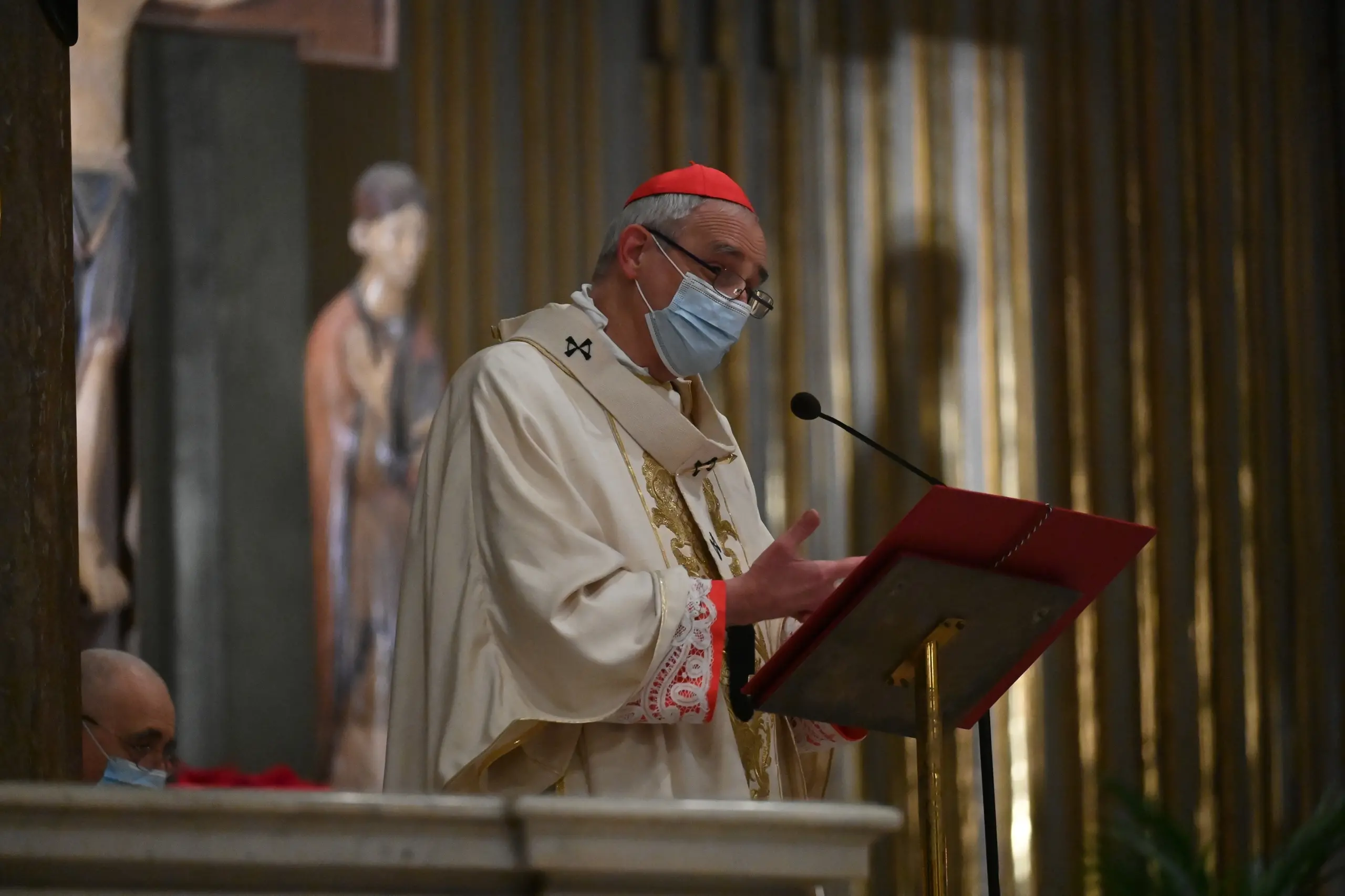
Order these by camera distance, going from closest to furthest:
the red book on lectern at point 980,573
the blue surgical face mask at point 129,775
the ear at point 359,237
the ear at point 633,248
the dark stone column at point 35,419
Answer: the dark stone column at point 35,419, the red book on lectern at point 980,573, the ear at point 633,248, the blue surgical face mask at point 129,775, the ear at point 359,237

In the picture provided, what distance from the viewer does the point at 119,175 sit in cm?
519

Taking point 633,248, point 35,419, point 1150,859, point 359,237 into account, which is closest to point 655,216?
point 633,248

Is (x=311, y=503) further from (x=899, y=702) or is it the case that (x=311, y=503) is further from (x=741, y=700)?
(x=899, y=702)

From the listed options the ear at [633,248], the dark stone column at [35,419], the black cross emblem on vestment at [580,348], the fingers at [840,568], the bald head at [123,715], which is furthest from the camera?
the bald head at [123,715]

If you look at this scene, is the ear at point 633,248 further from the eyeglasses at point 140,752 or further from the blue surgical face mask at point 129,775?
the eyeglasses at point 140,752

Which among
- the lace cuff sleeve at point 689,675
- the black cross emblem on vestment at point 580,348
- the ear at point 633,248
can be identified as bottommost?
the lace cuff sleeve at point 689,675

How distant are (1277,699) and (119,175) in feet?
14.3

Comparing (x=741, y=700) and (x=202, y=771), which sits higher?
(x=741, y=700)

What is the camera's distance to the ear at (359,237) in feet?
17.6

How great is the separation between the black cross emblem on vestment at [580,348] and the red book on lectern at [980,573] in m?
0.84

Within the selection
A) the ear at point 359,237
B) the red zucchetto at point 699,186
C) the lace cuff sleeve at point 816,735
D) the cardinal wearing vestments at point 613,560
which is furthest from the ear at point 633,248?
the ear at point 359,237

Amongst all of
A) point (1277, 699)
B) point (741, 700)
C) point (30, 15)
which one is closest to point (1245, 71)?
point (1277, 699)

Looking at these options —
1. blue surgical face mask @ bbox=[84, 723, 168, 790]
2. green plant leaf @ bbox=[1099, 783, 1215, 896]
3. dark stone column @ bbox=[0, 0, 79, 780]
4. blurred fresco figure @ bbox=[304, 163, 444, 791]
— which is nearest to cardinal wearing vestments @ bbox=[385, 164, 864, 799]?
dark stone column @ bbox=[0, 0, 79, 780]

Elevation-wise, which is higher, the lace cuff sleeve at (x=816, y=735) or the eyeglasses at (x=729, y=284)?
the eyeglasses at (x=729, y=284)
